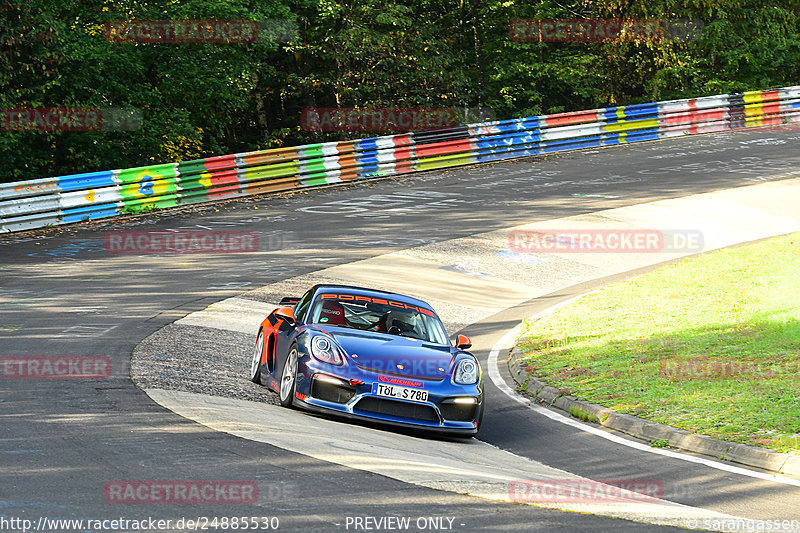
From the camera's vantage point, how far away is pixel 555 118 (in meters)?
35.1

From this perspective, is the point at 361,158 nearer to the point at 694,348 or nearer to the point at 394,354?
the point at 694,348

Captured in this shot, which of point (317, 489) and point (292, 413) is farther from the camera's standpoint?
point (292, 413)

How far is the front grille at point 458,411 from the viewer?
31.6ft

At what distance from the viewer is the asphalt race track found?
6.49 metres

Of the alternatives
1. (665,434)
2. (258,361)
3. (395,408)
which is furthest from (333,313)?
(665,434)

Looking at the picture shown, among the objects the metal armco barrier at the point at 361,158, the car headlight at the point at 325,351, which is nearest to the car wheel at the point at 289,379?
the car headlight at the point at 325,351

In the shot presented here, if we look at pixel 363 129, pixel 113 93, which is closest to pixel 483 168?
pixel 363 129

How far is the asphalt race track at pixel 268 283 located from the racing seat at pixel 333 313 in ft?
6.84

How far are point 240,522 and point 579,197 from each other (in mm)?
22815

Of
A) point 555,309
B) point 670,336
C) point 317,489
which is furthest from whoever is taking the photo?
point 555,309

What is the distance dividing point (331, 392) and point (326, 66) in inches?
1221

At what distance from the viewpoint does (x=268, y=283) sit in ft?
61.2

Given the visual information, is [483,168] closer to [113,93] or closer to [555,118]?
[555,118]

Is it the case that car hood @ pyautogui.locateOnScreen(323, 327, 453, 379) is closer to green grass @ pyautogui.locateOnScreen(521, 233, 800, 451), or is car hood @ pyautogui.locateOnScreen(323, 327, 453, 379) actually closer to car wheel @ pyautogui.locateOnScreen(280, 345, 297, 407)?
car wheel @ pyautogui.locateOnScreen(280, 345, 297, 407)
